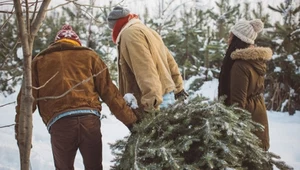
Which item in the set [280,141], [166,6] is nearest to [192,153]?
[280,141]

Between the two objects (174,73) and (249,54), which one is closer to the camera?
(249,54)

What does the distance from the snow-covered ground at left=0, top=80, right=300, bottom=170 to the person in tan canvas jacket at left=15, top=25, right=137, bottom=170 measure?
5.56 ft

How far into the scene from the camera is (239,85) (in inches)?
119

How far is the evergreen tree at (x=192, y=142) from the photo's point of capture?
1.97 meters

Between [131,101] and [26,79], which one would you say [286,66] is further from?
[26,79]

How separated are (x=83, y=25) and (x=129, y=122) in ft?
29.0

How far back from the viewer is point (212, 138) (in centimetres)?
202

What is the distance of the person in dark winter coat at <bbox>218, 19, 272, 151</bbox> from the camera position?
3023 millimetres

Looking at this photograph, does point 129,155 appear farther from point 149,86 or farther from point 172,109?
point 149,86

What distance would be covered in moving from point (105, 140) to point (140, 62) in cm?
313

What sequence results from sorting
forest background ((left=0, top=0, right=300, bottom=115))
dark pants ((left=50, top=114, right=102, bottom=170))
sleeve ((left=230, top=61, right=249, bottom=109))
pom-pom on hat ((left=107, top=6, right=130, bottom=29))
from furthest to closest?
1. forest background ((left=0, top=0, right=300, bottom=115))
2. sleeve ((left=230, top=61, right=249, bottom=109))
3. pom-pom on hat ((left=107, top=6, right=130, bottom=29))
4. dark pants ((left=50, top=114, right=102, bottom=170))

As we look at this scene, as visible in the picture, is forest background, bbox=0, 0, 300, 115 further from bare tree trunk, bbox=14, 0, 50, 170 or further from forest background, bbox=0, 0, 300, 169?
bare tree trunk, bbox=14, 0, 50, 170

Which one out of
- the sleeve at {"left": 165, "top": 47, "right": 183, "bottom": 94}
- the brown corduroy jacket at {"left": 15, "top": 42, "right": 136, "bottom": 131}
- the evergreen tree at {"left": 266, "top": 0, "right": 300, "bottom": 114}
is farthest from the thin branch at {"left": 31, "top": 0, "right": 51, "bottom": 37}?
the evergreen tree at {"left": 266, "top": 0, "right": 300, "bottom": 114}

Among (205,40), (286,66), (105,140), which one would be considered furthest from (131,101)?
(205,40)
